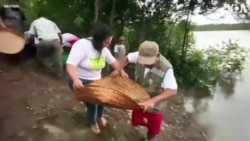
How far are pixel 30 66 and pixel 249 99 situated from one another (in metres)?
4.77

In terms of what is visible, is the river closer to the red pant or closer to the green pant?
the red pant

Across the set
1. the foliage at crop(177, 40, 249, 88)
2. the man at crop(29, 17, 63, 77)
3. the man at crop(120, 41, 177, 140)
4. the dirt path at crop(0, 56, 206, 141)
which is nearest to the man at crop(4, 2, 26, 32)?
the man at crop(29, 17, 63, 77)

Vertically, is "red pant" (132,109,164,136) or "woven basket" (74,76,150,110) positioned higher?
"woven basket" (74,76,150,110)

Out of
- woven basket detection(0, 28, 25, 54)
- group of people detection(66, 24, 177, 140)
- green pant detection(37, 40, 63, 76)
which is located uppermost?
group of people detection(66, 24, 177, 140)

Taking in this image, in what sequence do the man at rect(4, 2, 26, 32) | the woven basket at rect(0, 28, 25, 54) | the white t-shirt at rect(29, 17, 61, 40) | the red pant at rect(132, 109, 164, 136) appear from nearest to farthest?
the red pant at rect(132, 109, 164, 136) < the woven basket at rect(0, 28, 25, 54) < the white t-shirt at rect(29, 17, 61, 40) < the man at rect(4, 2, 26, 32)

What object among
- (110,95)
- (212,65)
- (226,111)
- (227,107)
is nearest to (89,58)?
(110,95)

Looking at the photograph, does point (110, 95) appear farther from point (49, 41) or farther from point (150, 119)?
point (49, 41)

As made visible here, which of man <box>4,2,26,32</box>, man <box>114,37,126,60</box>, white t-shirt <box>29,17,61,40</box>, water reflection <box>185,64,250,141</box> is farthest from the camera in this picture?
man <box>114,37,126,60</box>

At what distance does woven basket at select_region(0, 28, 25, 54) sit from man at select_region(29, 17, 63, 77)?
1.32ft

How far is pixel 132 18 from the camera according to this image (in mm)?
11219

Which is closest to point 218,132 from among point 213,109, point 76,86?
point 213,109

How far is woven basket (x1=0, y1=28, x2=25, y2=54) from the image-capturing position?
7.68 metres

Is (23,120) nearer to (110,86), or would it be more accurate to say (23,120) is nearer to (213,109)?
(110,86)

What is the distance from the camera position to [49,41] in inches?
335
